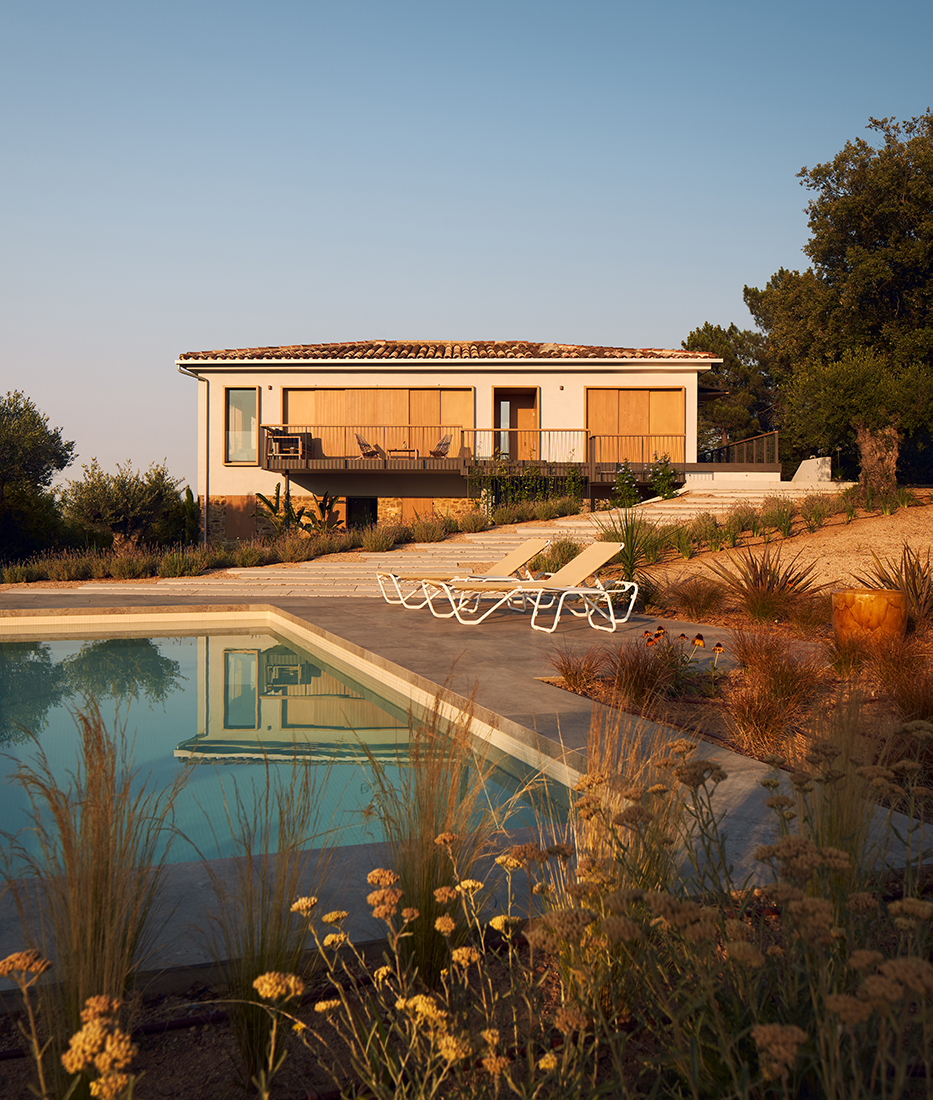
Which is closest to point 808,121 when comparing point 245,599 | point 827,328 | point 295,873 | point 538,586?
point 827,328

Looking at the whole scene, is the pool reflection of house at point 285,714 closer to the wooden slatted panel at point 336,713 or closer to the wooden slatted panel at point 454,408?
the wooden slatted panel at point 336,713

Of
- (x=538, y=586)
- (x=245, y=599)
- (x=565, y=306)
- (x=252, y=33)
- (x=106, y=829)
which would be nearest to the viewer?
(x=106, y=829)

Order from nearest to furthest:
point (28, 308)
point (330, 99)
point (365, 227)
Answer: point (330, 99)
point (365, 227)
point (28, 308)

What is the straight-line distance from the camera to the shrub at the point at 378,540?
16.4 meters

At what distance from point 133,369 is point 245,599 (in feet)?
52.5

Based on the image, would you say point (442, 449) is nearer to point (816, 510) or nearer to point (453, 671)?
point (816, 510)

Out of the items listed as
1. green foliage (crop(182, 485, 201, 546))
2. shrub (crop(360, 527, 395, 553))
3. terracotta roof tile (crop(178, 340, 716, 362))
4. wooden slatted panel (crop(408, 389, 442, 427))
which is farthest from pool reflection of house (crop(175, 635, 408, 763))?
terracotta roof tile (crop(178, 340, 716, 362))

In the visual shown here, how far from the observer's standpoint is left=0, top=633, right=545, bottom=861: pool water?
3600mm

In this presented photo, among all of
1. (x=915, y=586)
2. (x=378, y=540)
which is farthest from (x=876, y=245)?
(x=915, y=586)

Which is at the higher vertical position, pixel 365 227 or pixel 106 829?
pixel 365 227

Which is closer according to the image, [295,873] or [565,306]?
[295,873]

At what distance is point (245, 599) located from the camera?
12.6 metres

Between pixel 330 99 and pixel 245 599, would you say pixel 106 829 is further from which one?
pixel 330 99

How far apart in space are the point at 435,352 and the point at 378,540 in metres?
7.97
